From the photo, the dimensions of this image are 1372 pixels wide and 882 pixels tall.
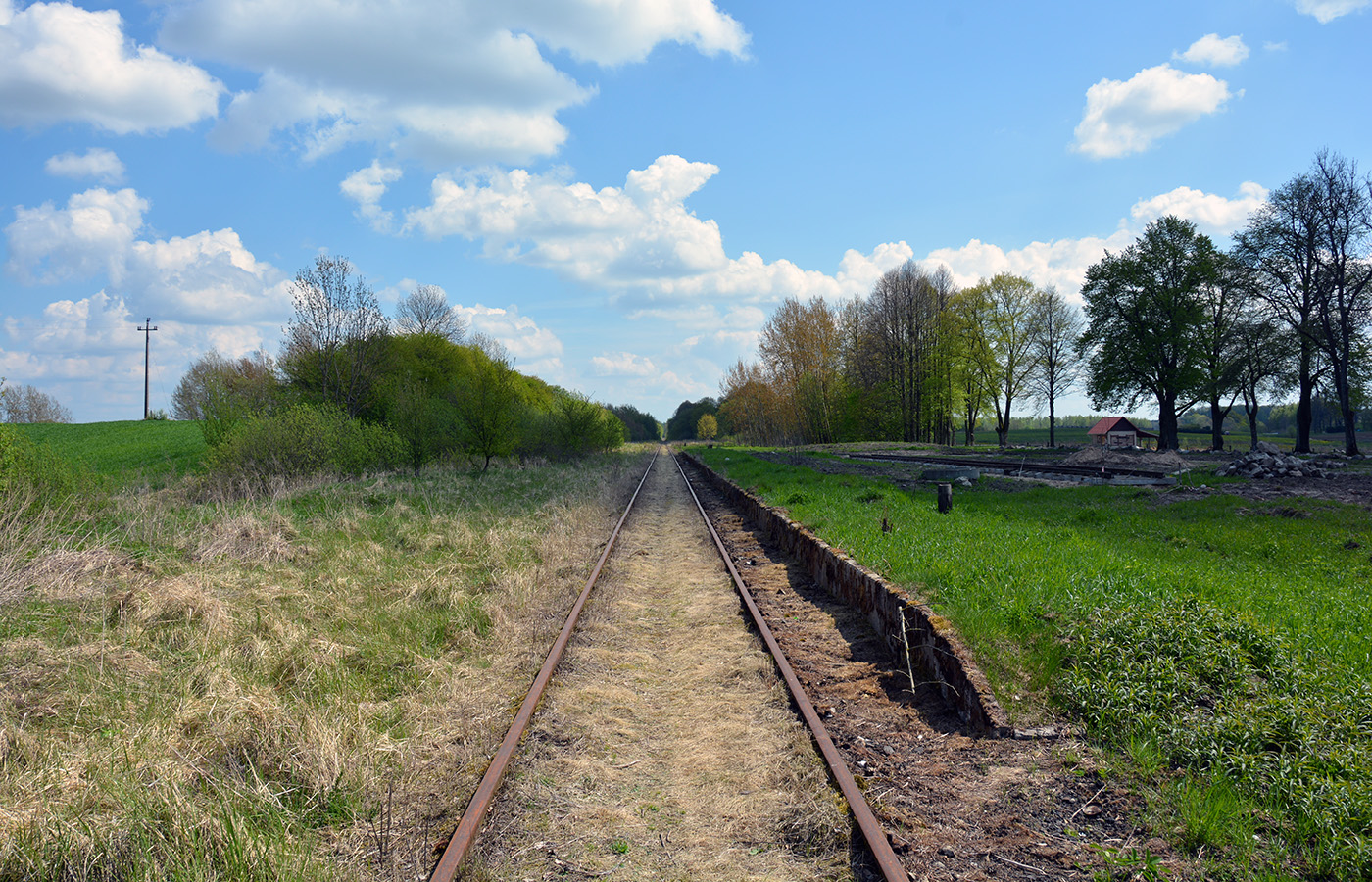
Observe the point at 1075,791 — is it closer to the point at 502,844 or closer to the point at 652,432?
the point at 502,844

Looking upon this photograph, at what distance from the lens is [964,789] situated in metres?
3.85

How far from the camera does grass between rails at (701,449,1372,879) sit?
303 cm

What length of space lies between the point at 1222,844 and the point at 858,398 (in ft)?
183

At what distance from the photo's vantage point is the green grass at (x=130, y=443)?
38.4m

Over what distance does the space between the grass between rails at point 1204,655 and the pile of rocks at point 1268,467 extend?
10.4 meters

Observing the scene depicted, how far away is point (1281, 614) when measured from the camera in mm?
5250

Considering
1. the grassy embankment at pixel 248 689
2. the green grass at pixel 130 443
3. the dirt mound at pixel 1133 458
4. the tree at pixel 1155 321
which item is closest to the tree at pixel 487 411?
the green grass at pixel 130 443

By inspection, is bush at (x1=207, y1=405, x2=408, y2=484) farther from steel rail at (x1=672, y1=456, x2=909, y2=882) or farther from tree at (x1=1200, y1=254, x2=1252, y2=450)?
tree at (x1=1200, y1=254, x2=1252, y2=450)

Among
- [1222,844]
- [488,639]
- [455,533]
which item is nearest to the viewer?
[1222,844]

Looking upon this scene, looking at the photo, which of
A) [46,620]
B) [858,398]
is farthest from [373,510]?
[858,398]

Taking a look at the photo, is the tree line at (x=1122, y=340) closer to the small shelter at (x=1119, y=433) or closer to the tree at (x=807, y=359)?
the tree at (x=807, y=359)

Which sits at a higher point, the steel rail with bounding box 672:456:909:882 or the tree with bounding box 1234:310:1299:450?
the tree with bounding box 1234:310:1299:450

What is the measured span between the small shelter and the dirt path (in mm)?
65836

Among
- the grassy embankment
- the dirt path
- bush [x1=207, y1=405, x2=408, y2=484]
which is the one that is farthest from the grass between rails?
bush [x1=207, y1=405, x2=408, y2=484]
